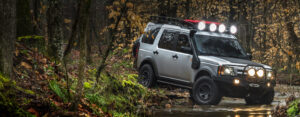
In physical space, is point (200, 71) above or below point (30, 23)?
below

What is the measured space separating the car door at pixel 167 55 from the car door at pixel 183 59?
0.12 metres

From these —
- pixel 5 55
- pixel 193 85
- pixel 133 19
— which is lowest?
pixel 193 85

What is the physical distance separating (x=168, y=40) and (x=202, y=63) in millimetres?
1642

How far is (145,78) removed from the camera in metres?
12.5

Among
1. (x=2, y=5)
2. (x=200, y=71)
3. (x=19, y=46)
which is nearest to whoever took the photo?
(x=2, y=5)

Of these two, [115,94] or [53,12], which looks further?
[115,94]

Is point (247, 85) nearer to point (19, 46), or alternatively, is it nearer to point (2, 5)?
point (19, 46)

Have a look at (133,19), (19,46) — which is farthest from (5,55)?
(19,46)

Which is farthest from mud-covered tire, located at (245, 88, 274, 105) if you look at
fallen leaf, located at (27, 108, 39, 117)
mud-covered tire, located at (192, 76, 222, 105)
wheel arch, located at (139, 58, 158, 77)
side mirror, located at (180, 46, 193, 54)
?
fallen leaf, located at (27, 108, 39, 117)

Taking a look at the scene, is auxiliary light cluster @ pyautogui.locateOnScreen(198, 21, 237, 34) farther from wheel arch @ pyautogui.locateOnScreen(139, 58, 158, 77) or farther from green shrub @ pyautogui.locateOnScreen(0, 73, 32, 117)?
green shrub @ pyautogui.locateOnScreen(0, 73, 32, 117)

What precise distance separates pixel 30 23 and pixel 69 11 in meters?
31.4

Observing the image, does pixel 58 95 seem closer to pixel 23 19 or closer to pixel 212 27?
pixel 23 19

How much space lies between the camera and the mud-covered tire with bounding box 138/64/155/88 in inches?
482

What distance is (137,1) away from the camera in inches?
271
